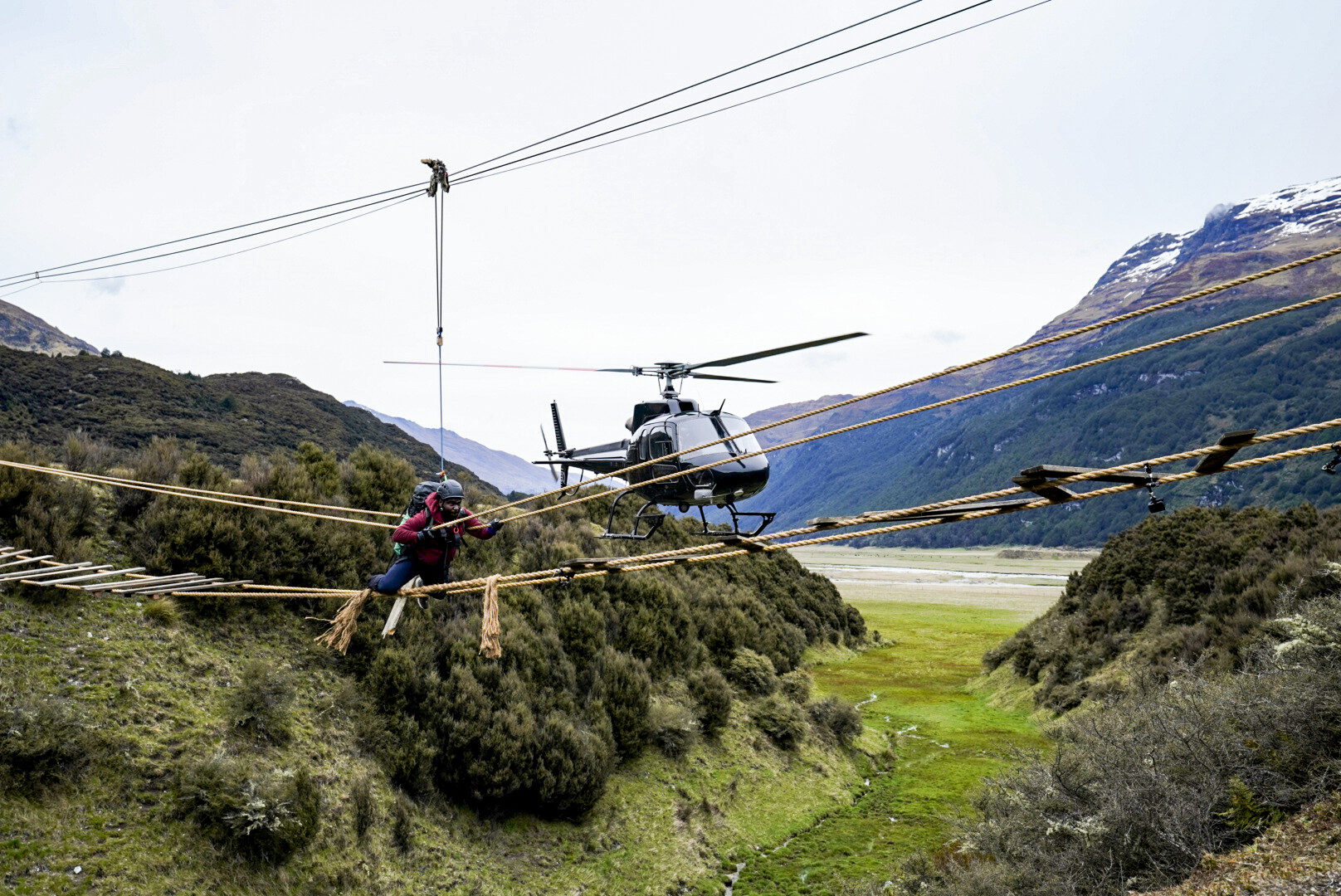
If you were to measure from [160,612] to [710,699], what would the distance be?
33.0 feet

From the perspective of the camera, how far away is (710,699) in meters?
15.1

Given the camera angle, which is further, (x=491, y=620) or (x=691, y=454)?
(x=691, y=454)

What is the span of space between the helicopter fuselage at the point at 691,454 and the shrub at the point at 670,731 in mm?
4078

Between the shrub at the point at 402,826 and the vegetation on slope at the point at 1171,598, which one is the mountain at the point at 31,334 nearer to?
the shrub at the point at 402,826

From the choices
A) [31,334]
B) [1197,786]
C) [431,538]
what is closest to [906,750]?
[1197,786]

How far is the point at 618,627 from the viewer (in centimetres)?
1554

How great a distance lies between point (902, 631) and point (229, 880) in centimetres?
3572

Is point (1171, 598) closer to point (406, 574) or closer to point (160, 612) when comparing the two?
point (406, 574)

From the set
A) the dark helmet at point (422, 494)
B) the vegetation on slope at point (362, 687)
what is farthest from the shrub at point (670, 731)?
the dark helmet at point (422, 494)

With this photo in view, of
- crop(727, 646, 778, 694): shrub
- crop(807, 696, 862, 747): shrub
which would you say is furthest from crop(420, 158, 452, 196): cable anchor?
crop(807, 696, 862, 747): shrub

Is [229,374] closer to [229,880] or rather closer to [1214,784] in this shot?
[229,880]

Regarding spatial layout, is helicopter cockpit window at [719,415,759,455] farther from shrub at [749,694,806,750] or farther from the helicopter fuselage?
shrub at [749,694,806,750]

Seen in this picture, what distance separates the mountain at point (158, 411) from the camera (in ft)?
111

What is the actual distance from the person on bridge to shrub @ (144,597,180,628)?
4204 millimetres
